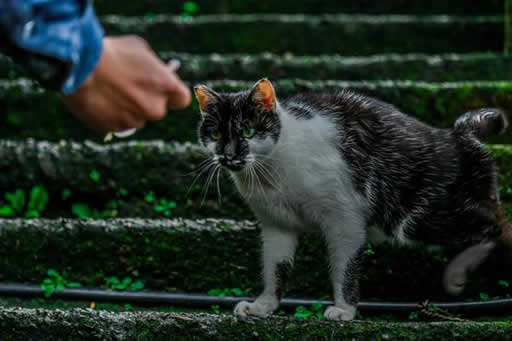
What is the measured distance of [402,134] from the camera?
337 centimetres

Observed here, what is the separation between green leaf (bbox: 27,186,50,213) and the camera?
15.3 feet

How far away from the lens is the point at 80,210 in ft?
15.1

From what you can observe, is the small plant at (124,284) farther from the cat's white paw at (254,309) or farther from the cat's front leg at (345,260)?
the cat's front leg at (345,260)

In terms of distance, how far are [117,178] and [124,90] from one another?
10.2 feet

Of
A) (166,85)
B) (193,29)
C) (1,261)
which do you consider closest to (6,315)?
(1,261)

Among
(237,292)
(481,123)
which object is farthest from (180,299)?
(481,123)

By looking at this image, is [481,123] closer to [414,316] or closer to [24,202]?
[414,316]

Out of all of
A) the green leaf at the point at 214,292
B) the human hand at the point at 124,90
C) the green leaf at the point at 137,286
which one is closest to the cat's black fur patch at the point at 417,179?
the green leaf at the point at 214,292

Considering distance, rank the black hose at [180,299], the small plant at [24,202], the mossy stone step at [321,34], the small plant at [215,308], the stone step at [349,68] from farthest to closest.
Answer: the mossy stone step at [321,34]
the stone step at [349,68]
the small plant at [24,202]
the small plant at [215,308]
the black hose at [180,299]

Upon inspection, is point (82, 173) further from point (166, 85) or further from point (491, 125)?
point (166, 85)

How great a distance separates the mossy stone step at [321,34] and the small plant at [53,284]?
10.1ft

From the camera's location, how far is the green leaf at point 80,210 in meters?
4.59

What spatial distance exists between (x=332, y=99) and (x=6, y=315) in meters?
1.61

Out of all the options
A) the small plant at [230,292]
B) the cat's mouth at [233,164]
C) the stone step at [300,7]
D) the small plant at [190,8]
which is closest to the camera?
the cat's mouth at [233,164]
